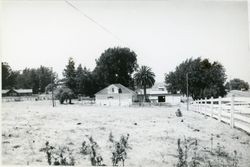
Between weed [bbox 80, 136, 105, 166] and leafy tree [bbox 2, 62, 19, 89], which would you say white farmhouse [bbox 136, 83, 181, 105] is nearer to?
weed [bbox 80, 136, 105, 166]

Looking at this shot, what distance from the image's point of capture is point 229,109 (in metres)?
4.51

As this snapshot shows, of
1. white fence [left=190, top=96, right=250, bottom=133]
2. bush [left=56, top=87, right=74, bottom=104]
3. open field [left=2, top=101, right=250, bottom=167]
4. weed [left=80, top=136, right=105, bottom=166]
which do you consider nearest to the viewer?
white fence [left=190, top=96, right=250, bottom=133]

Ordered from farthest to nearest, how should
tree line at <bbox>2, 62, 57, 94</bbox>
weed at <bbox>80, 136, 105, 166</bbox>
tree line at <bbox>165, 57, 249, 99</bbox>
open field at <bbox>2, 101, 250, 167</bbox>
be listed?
1. tree line at <bbox>2, 62, 57, 94</bbox>
2. weed at <bbox>80, 136, 105, 166</bbox>
3. tree line at <bbox>165, 57, 249, 99</bbox>
4. open field at <bbox>2, 101, 250, 167</bbox>

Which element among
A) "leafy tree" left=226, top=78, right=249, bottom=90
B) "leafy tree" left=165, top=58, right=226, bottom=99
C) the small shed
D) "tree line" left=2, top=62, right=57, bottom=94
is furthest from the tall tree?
"leafy tree" left=226, top=78, right=249, bottom=90

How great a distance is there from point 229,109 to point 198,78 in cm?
66

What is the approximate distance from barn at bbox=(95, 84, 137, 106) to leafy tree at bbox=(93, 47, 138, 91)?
0.29ft

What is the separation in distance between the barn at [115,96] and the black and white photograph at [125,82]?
0.6 inches

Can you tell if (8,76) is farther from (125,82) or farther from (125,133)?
(125,133)

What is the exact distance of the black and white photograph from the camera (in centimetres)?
413

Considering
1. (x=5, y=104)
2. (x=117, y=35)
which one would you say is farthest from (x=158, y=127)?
(x=5, y=104)

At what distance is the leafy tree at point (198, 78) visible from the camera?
4223 millimetres

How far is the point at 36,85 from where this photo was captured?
4.82 m

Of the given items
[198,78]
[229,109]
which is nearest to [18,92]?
[198,78]

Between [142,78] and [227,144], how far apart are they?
4.59 feet
